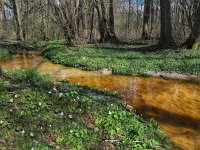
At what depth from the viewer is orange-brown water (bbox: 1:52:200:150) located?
7.86 meters

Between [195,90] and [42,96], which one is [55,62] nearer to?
[195,90]

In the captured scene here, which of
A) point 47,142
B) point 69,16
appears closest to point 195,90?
point 47,142

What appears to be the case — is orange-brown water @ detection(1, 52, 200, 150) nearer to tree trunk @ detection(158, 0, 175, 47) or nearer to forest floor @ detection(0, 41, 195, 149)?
forest floor @ detection(0, 41, 195, 149)

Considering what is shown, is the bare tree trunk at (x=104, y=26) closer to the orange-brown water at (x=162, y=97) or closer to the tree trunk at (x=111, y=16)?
the tree trunk at (x=111, y=16)

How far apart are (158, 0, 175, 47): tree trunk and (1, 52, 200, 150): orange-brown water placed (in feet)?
24.2

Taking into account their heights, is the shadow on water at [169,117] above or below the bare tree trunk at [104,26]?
below

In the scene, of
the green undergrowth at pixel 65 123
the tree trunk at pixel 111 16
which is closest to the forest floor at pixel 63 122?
the green undergrowth at pixel 65 123

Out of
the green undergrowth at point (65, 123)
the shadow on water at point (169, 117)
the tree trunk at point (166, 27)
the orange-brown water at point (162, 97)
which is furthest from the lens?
the tree trunk at point (166, 27)

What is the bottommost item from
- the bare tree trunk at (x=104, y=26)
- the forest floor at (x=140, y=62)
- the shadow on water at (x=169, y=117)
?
the shadow on water at (x=169, y=117)

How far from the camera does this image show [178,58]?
16.2 meters

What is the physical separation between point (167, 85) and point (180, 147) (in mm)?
5683

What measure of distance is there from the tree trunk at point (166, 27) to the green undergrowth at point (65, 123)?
44.7 feet

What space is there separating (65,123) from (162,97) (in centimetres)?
527

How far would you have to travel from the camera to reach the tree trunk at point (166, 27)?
20145 millimetres
